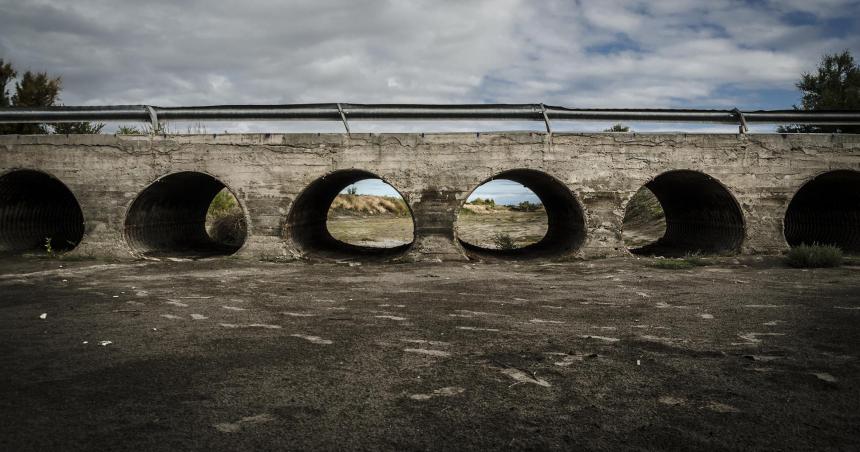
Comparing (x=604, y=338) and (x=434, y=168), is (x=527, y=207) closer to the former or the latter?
(x=434, y=168)

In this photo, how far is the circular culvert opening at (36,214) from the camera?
11.9 meters

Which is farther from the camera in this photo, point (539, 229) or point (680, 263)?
point (539, 229)

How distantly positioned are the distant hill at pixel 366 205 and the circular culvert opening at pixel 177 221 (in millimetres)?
9660

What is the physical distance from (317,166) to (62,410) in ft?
25.8

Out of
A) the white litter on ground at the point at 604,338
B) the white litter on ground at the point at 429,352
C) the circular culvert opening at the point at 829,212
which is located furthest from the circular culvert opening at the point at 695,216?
the white litter on ground at the point at 429,352

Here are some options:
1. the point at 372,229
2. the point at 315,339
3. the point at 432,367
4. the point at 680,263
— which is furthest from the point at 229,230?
the point at 432,367

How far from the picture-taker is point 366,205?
90.9ft

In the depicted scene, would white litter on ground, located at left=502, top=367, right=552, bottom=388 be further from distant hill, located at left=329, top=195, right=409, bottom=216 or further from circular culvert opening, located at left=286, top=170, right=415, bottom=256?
distant hill, located at left=329, top=195, right=409, bottom=216

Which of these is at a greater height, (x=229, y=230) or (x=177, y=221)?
(x=177, y=221)

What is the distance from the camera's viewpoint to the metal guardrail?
1102 centimetres

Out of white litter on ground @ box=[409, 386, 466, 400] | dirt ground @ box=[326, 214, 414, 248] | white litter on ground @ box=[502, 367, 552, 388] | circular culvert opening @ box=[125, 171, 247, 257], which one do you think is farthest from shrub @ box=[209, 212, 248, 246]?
white litter on ground @ box=[409, 386, 466, 400]

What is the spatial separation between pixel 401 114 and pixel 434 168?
1.42m

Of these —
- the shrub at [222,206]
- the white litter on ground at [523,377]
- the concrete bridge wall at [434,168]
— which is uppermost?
the concrete bridge wall at [434,168]

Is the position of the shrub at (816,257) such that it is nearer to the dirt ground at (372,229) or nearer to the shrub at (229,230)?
the dirt ground at (372,229)
